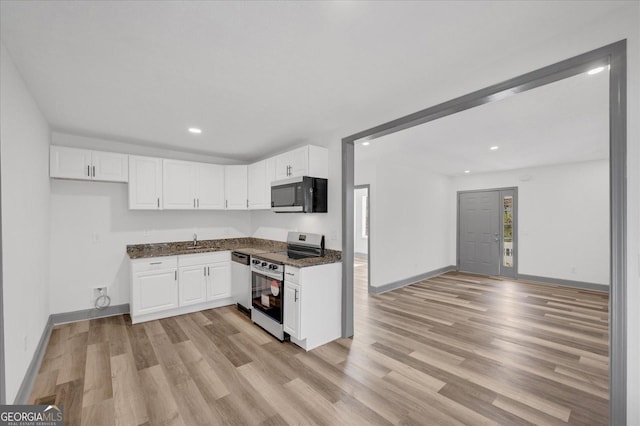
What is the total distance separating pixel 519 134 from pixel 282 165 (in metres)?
3.20

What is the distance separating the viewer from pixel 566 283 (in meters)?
5.72

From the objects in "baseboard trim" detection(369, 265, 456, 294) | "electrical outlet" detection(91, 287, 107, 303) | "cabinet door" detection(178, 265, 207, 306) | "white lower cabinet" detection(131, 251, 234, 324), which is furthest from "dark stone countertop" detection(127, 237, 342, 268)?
"baseboard trim" detection(369, 265, 456, 294)

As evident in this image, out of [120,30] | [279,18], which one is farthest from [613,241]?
[120,30]

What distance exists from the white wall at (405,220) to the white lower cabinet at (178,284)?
2707 millimetres

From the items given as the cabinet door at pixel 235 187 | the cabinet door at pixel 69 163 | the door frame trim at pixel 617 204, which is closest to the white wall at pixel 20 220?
the cabinet door at pixel 69 163

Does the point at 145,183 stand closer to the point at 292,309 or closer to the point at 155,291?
the point at 155,291

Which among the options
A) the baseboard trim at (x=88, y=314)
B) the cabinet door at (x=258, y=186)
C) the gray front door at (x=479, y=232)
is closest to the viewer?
the baseboard trim at (x=88, y=314)

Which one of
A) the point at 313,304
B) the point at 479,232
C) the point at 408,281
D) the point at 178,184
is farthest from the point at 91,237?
the point at 479,232

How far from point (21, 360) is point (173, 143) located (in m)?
2.94

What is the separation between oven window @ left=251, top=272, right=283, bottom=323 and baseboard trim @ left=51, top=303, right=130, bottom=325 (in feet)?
6.61

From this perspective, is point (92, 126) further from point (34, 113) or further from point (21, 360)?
point (21, 360)

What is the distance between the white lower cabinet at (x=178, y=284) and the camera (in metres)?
3.72

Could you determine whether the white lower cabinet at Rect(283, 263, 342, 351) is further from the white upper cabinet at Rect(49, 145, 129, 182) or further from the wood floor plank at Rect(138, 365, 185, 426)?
the white upper cabinet at Rect(49, 145, 129, 182)

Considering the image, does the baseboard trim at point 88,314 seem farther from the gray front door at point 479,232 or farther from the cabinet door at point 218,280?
the gray front door at point 479,232
